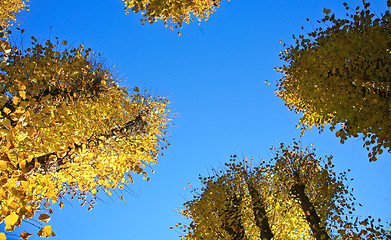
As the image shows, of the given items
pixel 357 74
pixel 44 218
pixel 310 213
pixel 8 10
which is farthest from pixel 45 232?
pixel 8 10

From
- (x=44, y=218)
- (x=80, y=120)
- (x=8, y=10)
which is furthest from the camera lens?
(x=8, y=10)

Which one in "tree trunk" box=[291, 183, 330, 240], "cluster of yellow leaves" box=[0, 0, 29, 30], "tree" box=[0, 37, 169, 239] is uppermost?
"cluster of yellow leaves" box=[0, 0, 29, 30]

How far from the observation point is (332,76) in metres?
8.53

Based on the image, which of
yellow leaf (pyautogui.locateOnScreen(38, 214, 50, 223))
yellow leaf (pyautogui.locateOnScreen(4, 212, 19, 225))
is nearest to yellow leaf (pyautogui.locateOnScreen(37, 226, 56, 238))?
yellow leaf (pyautogui.locateOnScreen(38, 214, 50, 223))

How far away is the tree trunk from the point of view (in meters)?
11.7

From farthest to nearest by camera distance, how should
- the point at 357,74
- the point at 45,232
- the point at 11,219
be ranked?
the point at 357,74, the point at 45,232, the point at 11,219

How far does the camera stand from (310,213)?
12.8 meters

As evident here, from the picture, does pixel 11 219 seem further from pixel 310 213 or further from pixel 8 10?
pixel 8 10

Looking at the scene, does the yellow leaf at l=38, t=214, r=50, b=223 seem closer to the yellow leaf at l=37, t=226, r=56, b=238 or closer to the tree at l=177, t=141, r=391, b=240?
the yellow leaf at l=37, t=226, r=56, b=238

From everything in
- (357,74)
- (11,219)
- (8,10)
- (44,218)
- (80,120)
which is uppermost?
(8,10)

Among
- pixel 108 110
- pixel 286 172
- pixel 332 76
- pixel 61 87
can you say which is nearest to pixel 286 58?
pixel 332 76

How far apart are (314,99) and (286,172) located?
6570 mm

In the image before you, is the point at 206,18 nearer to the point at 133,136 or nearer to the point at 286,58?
the point at 286,58

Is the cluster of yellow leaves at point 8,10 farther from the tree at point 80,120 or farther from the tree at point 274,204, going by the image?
the tree at point 274,204
